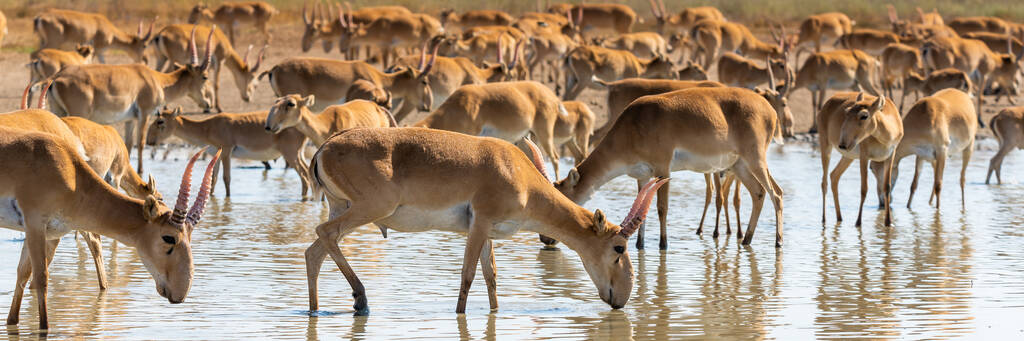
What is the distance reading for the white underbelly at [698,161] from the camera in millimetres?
13227

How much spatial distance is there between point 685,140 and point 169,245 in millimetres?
5661

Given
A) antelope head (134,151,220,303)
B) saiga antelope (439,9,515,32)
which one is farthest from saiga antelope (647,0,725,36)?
antelope head (134,151,220,303)

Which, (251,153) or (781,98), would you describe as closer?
(781,98)

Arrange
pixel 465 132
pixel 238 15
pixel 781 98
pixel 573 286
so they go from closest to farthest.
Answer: pixel 573 286
pixel 465 132
pixel 781 98
pixel 238 15

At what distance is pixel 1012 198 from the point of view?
1872 cm

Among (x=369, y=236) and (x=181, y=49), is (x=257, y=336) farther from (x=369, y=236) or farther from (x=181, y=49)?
(x=181, y=49)

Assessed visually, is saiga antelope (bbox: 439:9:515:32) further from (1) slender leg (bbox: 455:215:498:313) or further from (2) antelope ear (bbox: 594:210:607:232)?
(1) slender leg (bbox: 455:215:498:313)

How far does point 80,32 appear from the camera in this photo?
3338cm

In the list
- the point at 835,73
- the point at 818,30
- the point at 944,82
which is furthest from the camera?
the point at 818,30

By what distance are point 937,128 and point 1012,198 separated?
7.87 feet

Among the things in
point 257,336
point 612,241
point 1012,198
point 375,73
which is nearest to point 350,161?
point 257,336

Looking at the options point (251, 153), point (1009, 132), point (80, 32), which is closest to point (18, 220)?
point (251, 153)

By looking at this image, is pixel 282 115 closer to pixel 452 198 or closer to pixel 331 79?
pixel 331 79

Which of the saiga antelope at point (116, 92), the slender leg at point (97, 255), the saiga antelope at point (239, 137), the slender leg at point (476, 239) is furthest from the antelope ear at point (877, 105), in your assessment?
the saiga antelope at point (116, 92)
